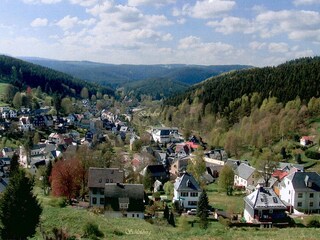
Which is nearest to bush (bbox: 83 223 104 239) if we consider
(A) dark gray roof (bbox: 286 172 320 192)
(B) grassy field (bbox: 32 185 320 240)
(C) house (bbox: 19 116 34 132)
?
(B) grassy field (bbox: 32 185 320 240)

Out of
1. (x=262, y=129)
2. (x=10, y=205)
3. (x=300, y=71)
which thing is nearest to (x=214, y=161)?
(x=262, y=129)

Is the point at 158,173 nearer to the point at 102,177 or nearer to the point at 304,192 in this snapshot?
the point at 102,177

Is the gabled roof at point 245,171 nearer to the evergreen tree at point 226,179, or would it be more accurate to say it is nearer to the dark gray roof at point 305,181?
the evergreen tree at point 226,179

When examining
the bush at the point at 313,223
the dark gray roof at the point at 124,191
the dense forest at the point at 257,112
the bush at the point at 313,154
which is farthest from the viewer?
the dense forest at the point at 257,112

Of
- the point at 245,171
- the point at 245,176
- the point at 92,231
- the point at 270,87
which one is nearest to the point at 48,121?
the point at 270,87

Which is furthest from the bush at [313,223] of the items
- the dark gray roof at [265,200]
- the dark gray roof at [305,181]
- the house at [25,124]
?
the house at [25,124]

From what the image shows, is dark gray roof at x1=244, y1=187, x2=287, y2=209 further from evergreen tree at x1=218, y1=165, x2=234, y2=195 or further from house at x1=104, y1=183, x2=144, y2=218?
evergreen tree at x1=218, y1=165, x2=234, y2=195
